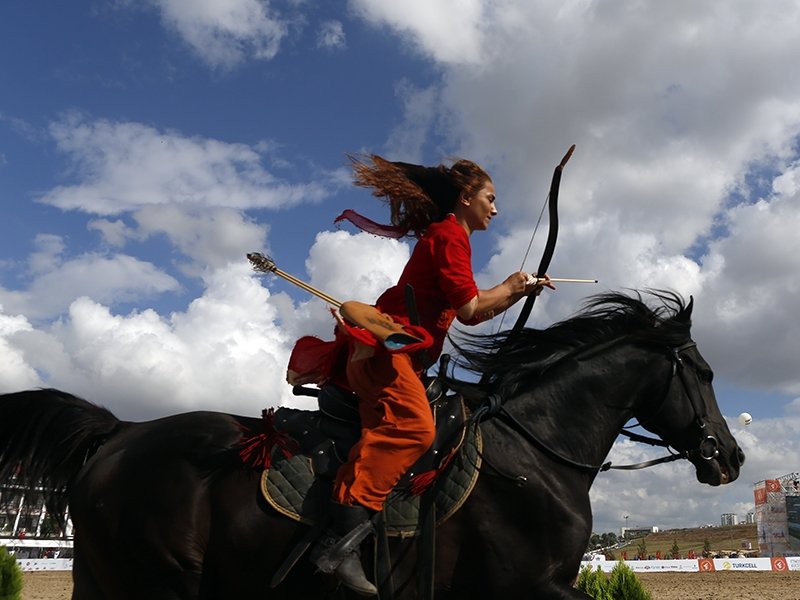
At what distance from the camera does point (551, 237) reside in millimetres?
5719

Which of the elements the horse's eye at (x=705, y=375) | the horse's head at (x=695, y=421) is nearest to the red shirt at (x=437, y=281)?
the horse's head at (x=695, y=421)

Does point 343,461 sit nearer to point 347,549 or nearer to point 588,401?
point 347,549

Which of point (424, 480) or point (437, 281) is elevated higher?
point (437, 281)

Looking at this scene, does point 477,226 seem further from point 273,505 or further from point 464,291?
point 273,505

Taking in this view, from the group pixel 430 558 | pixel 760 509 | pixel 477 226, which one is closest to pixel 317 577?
pixel 430 558

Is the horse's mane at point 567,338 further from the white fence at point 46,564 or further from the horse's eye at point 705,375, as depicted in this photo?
the white fence at point 46,564

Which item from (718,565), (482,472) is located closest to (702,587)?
(718,565)

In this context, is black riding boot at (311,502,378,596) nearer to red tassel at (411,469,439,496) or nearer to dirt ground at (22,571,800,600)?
red tassel at (411,469,439,496)

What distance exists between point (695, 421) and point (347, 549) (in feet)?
8.92

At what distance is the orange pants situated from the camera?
451 centimetres

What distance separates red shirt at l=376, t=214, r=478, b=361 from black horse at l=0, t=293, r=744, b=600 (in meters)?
0.57

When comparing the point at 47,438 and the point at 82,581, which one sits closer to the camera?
the point at 82,581

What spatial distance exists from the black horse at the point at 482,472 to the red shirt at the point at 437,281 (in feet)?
1.88

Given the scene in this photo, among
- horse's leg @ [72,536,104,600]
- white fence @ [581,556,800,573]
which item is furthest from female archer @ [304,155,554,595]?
white fence @ [581,556,800,573]
